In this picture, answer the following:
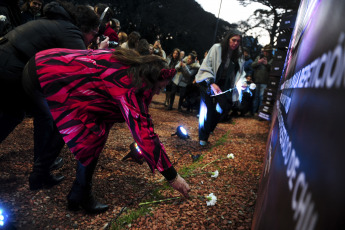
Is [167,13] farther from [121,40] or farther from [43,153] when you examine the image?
[43,153]

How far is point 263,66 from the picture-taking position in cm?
942

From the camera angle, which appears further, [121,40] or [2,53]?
[121,40]

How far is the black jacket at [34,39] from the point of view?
6.79 feet

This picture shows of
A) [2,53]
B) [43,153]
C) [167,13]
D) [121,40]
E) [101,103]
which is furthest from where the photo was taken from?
[167,13]

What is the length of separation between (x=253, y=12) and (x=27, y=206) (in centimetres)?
2145

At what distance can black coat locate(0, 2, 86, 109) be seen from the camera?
2068 millimetres

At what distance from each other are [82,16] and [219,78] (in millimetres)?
2896

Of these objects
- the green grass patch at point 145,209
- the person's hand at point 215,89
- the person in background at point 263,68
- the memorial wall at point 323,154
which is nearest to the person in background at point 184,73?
the person in background at point 263,68

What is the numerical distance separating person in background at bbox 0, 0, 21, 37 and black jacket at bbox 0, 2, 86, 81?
6.64ft

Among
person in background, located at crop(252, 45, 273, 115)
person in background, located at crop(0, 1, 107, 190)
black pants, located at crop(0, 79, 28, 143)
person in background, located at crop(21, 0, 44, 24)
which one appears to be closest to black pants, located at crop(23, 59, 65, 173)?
person in background, located at crop(0, 1, 107, 190)

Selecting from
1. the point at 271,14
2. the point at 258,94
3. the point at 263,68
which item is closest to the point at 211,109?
Answer: the point at 263,68

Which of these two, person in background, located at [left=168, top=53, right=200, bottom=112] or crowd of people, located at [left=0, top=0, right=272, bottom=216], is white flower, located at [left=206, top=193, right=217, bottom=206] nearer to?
crowd of people, located at [left=0, top=0, right=272, bottom=216]

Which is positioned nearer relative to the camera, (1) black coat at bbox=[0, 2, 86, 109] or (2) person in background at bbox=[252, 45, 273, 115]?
(1) black coat at bbox=[0, 2, 86, 109]

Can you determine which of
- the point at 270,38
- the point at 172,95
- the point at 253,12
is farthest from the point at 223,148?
the point at 253,12
